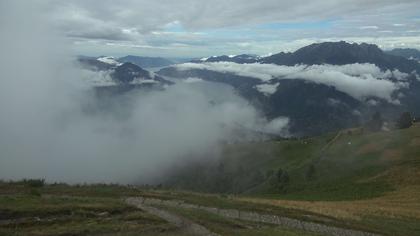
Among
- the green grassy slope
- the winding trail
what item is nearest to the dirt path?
the winding trail

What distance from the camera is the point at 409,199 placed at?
81.8m

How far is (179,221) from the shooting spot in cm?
4059

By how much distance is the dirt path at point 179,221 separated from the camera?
124ft

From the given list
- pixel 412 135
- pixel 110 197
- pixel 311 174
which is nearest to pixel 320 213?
pixel 110 197

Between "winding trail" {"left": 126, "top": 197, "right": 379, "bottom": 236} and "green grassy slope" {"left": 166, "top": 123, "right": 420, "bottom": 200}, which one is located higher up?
"winding trail" {"left": 126, "top": 197, "right": 379, "bottom": 236}

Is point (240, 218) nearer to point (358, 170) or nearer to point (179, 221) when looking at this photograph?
point (179, 221)

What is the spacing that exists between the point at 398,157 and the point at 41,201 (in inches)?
4382

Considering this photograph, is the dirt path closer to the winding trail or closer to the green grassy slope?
the winding trail

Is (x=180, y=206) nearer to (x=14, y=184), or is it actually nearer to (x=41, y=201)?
(x=41, y=201)

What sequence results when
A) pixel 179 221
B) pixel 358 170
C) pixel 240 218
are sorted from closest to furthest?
1. pixel 179 221
2. pixel 240 218
3. pixel 358 170

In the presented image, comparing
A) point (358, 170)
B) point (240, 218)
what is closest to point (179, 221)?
point (240, 218)

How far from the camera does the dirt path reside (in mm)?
37766

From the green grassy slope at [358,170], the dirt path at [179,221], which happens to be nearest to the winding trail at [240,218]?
the dirt path at [179,221]

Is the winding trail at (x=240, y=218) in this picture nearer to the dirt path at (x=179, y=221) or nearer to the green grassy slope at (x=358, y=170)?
the dirt path at (x=179, y=221)
